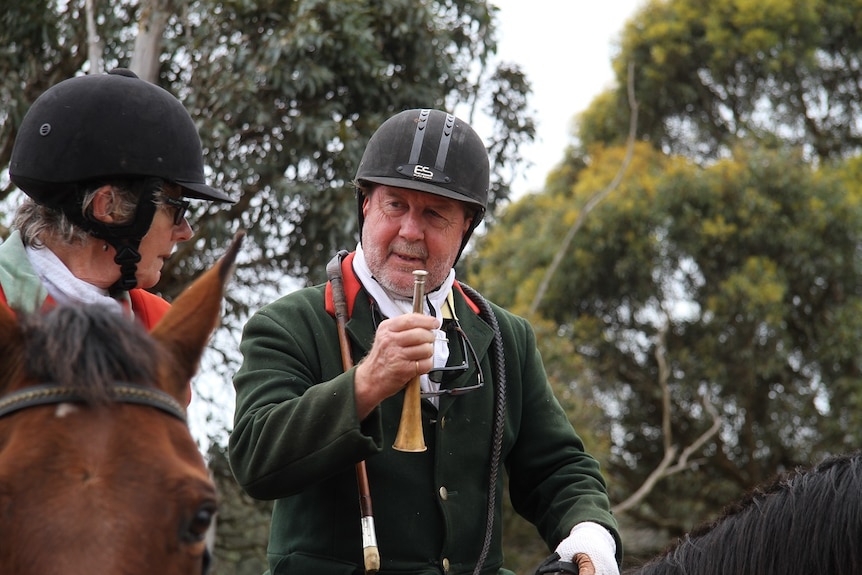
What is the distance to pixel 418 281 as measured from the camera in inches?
113

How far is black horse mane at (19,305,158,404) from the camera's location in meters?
1.96

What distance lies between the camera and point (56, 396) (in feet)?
6.46

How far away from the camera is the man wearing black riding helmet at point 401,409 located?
9.29ft

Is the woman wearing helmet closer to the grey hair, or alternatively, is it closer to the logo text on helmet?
the grey hair

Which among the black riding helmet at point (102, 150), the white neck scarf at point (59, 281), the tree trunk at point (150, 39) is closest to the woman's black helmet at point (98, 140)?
the black riding helmet at point (102, 150)

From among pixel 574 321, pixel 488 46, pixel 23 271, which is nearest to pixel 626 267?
pixel 574 321

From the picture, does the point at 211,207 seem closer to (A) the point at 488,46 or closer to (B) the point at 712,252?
(A) the point at 488,46

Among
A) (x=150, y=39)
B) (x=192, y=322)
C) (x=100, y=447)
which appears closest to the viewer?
(x=100, y=447)

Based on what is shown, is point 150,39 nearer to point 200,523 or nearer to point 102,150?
point 102,150

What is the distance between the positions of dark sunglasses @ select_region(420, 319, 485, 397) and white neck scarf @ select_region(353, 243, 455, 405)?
0.10ft

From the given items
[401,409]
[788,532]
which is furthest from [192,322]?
[788,532]

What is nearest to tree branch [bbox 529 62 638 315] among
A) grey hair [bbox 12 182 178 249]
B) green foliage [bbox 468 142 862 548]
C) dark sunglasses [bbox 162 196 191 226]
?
green foliage [bbox 468 142 862 548]

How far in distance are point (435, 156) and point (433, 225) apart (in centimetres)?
21

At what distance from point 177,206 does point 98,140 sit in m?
0.27
